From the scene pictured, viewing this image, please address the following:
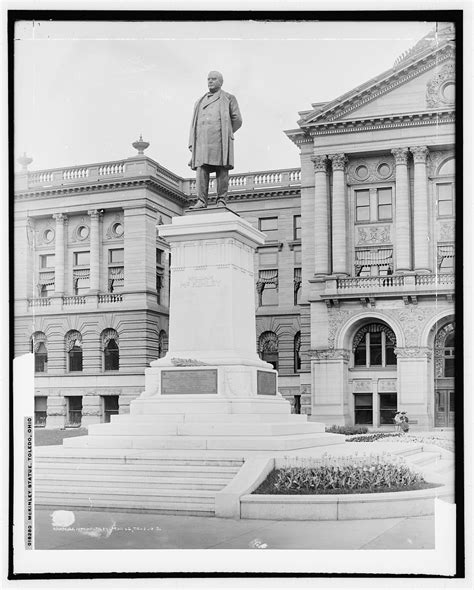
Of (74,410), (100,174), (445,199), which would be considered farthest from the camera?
(100,174)

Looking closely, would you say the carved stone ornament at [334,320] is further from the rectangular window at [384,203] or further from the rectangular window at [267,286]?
the rectangular window at [384,203]

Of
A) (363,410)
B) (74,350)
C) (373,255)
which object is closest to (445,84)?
(363,410)

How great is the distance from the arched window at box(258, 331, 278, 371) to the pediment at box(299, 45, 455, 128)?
23.8 feet

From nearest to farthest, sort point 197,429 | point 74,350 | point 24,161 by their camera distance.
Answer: point 24,161
point 197,429
point 74,350

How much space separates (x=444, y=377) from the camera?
25062 millimetres

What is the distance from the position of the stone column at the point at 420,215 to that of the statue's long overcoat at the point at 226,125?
4.90 meters

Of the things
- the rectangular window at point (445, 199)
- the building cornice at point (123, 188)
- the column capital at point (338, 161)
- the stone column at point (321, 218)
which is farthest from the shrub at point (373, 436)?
the column capital at point (338, 161)

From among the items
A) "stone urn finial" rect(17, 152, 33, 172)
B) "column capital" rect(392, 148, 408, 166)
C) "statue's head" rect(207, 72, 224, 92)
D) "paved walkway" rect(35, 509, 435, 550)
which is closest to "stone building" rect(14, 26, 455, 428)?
"column capital" rect(392, 148, 408, 166)

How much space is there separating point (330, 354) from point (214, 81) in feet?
36.1

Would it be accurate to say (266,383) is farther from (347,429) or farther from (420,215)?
(420,215)

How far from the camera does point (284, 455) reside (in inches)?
787

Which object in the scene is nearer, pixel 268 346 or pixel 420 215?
pixel 420 215

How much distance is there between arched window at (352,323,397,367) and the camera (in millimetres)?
31188

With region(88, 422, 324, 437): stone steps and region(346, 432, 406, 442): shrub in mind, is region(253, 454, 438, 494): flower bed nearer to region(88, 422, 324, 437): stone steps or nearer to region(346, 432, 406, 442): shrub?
region(88, 422, 324, 437): stone steps
